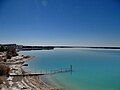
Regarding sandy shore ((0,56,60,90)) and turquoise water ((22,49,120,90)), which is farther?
turquoise water ((22,49,120,90))

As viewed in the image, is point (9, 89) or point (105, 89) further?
point (105, 89)

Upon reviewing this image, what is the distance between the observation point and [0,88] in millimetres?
15930

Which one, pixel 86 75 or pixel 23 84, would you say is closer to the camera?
pixel 23 84

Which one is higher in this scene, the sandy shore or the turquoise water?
the sandy shore

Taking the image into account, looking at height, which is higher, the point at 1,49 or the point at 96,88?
the point at 1,49

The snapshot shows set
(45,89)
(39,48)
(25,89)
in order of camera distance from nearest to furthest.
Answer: (25,89), (45,89), (39,48)

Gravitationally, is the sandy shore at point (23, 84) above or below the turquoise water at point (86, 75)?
above

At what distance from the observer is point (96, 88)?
74.1 feet

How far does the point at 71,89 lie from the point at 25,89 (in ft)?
16.8

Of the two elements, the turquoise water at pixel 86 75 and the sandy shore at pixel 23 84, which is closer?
the sandy shore at pixel 23 84

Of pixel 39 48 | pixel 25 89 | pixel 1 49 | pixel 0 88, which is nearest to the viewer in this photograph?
pixel 0 88

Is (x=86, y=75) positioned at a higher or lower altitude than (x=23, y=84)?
lower

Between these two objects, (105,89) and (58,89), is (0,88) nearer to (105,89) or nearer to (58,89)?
(58,89)

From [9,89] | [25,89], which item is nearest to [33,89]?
[25,89]
